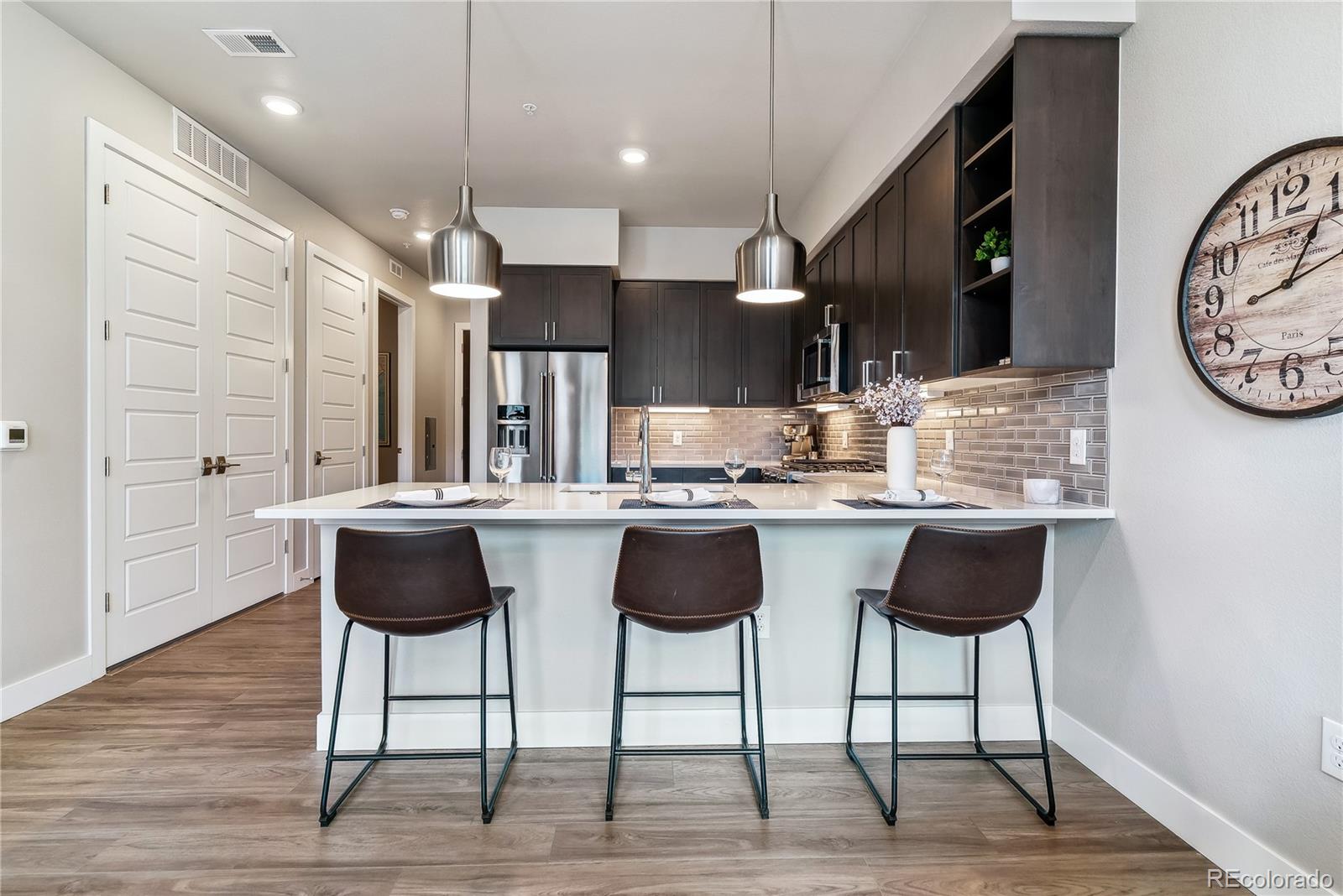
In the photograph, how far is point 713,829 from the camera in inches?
71.4

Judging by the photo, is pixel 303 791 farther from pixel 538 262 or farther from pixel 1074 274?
pixel 538 262

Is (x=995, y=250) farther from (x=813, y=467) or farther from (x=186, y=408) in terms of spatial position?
(x=186, y=408)

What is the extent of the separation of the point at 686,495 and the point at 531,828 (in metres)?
1.14

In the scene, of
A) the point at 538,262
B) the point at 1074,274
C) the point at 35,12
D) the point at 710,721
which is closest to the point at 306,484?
the point at 538,262

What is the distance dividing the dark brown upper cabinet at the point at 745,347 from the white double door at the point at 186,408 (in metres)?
3.11

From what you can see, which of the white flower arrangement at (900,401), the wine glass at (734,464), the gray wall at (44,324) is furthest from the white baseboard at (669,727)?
the gray wall at (44,324)

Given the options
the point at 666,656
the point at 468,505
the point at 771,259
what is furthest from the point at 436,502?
the point at 771,259

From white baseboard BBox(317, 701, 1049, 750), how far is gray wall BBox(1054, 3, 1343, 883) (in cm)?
37

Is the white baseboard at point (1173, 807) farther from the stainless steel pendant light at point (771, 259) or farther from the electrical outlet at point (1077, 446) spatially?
the stainless steel pendant light at point (771, 259)

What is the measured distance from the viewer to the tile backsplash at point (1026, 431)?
7.06ft

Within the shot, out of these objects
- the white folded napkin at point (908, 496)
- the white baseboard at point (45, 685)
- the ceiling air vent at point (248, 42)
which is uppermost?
the ceiling air vent at point (248, 42)

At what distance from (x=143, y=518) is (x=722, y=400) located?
3.75 metres

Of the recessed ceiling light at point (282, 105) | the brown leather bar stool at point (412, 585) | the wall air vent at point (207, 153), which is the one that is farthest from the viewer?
the wall air vent at point (207, 153)

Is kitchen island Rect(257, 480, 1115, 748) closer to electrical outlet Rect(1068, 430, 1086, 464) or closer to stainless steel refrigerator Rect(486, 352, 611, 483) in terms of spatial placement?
electrical outlet Rect(1068, 430, 1086, 464)
